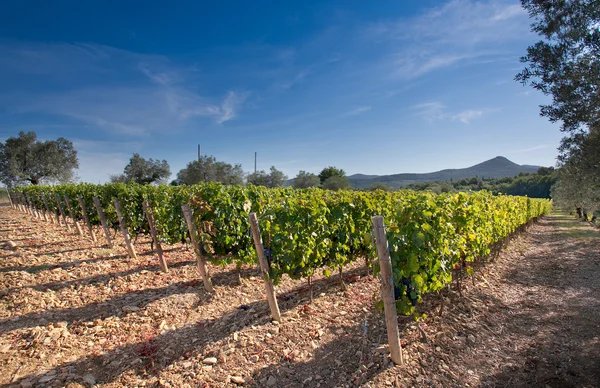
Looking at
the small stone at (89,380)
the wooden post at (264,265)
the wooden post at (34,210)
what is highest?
A: the wooden post at (34,210)

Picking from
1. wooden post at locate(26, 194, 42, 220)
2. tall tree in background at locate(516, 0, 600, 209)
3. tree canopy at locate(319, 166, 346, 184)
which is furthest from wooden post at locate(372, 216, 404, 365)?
tree canopy at locate(319, 166, 346, 184)

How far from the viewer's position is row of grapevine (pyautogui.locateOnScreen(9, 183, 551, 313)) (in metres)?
4.25

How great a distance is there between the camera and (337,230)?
6.49 m

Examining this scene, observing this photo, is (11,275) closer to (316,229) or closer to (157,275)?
(157,275)

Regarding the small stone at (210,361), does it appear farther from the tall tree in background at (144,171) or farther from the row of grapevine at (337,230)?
the tall tree in background at (144,171)

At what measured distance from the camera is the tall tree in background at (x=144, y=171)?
46281 millimetres

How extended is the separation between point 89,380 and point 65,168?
159 feet

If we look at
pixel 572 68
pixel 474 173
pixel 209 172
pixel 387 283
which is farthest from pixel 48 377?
pixel 474 173

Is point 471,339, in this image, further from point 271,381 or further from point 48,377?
point 48,377

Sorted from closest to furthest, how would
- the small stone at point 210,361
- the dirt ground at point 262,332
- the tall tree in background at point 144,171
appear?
the dirt ground at point 262,332 → the small stone at point 210,361 → the tall tree in background at point 144,171

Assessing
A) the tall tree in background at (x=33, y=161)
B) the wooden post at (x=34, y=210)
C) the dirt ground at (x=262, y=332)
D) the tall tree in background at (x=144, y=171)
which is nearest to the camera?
the dirt ground at (x=262, y=332)

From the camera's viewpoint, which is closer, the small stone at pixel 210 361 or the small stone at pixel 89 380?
the small stone at pixel 89 380

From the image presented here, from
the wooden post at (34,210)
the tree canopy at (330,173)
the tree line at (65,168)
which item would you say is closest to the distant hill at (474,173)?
the tree canopy at (330,173)

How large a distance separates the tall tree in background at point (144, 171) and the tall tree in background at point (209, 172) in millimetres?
3282
